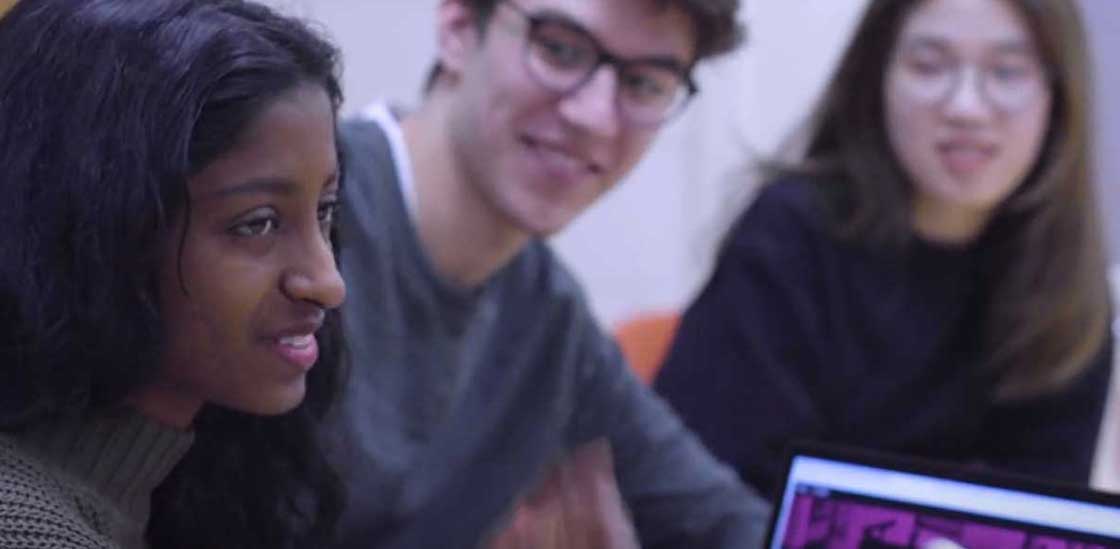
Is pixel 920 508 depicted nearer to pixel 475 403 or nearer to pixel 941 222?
pixel 475 403

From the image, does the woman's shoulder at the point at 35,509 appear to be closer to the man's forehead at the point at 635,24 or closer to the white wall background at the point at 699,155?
the man's forehead at the point at 635,24

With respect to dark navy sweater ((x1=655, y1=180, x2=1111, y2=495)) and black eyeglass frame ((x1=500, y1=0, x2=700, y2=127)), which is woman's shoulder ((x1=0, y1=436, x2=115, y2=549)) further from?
dark navy sweater ((x1=655, y1=180, x2=1111, y2=495))

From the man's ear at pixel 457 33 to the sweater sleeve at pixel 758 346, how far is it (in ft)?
1.27

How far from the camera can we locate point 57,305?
69 centimetres

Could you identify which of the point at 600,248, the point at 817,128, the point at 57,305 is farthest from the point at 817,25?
the point at 57,305

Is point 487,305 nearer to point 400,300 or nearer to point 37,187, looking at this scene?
point 400,300

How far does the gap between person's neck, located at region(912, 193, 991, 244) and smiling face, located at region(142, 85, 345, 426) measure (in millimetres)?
902

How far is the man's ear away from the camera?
1.23 m

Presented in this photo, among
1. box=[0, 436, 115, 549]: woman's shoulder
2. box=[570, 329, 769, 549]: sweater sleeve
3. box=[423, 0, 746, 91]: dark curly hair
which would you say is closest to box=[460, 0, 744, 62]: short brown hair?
box=[423, 0, 746, 91]: dark curly hair

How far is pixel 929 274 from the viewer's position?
1547mm

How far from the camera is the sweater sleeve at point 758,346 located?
1.44 m

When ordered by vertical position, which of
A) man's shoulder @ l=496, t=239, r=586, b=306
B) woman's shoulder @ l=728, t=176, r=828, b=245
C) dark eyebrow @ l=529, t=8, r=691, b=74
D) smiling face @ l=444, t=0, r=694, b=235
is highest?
dark eyebrow @ l=529, t=8, r=691, b=74

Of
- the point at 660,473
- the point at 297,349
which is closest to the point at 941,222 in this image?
the point at 660,473

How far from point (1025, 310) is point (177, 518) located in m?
0.91
